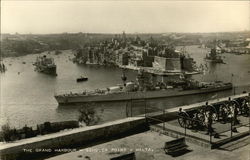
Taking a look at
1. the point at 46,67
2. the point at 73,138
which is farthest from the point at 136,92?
the point at 73,138

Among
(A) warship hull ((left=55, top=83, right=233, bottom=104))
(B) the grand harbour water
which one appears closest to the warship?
(A) warship hull ((left=55, top=83, right=233, bottom=104))

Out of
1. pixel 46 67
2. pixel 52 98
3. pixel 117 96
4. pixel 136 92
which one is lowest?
pixel 52 98

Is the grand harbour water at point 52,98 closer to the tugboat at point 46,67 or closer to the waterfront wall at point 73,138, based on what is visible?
the tugboat at point 46,67

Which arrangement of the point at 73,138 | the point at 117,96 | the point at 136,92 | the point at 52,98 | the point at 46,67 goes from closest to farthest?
the point at 73,138, the point at 117,96, the point at 136,92, the point at 52,98, the point at 46,67

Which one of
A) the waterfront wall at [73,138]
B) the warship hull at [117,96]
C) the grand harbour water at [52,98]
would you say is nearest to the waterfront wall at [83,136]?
the waterfront wall at [73,138]

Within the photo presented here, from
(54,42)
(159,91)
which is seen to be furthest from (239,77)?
(54,42)

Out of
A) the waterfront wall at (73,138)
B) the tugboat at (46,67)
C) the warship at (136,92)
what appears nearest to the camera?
the waterfront wall at (73,138)

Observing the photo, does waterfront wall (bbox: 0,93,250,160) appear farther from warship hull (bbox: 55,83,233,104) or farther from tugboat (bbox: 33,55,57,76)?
tugboat (bbox: 33,55,57,76)

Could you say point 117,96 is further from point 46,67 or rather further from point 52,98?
point 46,67

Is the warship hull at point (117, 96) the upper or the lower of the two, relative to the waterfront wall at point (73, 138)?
lower
